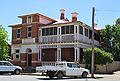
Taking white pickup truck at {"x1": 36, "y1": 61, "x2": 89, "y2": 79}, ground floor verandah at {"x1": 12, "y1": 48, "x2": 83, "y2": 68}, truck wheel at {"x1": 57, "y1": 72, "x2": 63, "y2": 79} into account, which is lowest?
truck wheel at {"x1": 57, "y1": 72, "x2": 63, "y2": 79}

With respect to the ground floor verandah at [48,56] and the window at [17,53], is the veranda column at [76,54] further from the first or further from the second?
the window at [17,53]

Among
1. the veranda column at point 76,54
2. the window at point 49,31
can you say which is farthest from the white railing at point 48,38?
the veranda column at point 76,54

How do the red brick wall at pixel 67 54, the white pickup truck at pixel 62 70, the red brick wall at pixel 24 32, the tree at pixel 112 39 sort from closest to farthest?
1. the white pickup truck at pixel 62 70
2. the red brick wall at pixel 67 54
3. the red brick wall at pixel 24 32
4. the tree at pixel 112 39

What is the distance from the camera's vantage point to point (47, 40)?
38719 mm

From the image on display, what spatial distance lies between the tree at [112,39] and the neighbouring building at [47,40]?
147 centimetres

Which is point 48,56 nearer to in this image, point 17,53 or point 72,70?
point 17,53

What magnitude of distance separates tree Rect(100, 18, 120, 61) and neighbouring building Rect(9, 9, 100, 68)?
1.47m

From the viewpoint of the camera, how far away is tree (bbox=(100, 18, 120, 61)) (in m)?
42.0

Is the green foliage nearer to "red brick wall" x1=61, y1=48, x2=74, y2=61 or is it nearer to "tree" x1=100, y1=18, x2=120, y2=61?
"red brick wall" x1=61, y1=48, x2=74, y2=61

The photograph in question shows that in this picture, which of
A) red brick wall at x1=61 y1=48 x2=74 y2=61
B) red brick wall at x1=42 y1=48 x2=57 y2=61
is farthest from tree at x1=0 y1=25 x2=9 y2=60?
red brick wall at x1=61 y1=48 x2=74 y2=61

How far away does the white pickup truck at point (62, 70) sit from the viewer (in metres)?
26.1

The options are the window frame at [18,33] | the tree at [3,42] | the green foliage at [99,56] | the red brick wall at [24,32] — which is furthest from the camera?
the tree at [3,42]

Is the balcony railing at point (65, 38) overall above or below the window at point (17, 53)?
above

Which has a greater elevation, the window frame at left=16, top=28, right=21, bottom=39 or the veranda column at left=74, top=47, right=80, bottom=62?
the window frame at left=16, top=28, right=21, bottom=39
